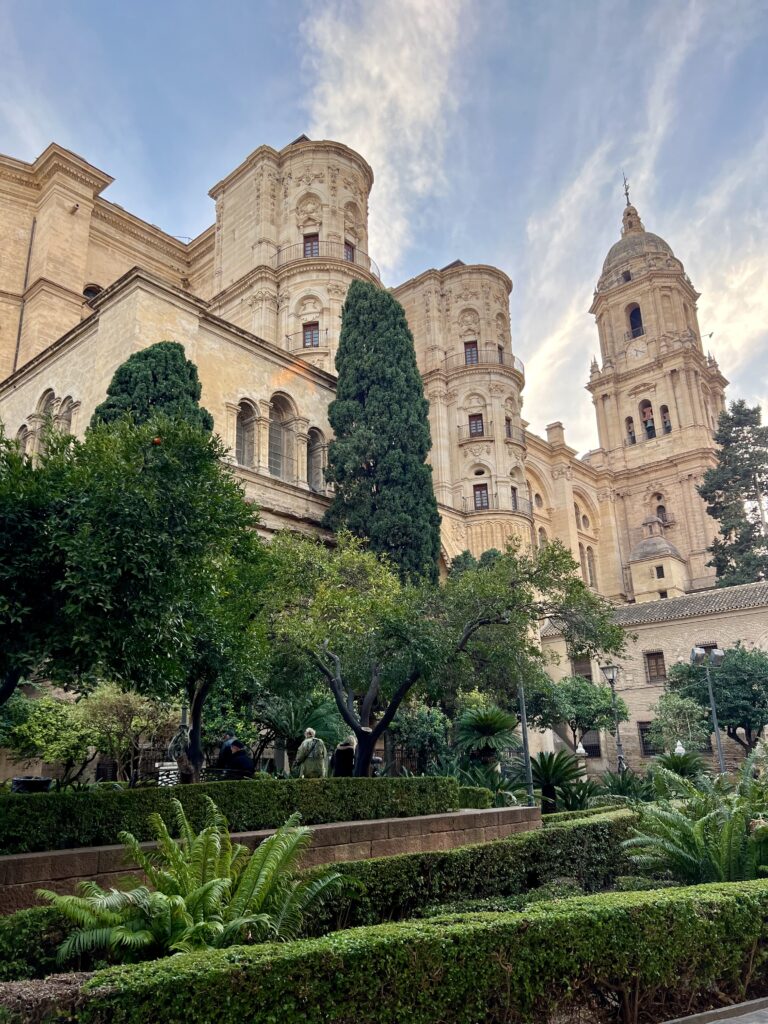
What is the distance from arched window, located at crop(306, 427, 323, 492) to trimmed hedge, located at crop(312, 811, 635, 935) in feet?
52.2

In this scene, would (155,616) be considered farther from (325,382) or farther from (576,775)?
(325,382)

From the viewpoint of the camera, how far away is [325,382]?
26.5 m

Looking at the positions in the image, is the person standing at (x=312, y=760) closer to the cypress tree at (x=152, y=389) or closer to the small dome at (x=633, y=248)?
the cypress tree at (x=152, y=389)

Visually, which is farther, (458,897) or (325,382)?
(325,382)

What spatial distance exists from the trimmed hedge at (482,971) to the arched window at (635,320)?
58722 mm

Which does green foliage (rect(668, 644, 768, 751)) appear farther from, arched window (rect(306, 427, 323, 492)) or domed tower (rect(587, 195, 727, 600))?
domed tower (rect(587, 195, 727, 600))

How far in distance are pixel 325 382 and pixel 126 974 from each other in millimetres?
23441

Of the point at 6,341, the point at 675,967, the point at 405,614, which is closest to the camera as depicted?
the point at 675,967

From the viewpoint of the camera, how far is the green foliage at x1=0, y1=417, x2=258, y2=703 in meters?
7.81

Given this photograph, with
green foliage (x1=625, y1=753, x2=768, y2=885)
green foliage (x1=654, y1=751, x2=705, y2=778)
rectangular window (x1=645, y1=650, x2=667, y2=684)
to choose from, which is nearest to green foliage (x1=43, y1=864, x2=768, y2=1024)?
green foliage (x1=625, y1=753, x2=768, y2=885)

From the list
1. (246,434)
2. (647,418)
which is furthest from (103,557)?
(647,418)

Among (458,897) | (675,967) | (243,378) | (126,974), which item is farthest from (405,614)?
(243,378)

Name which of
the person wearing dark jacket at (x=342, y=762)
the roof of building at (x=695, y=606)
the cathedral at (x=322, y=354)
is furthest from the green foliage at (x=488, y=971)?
the roof of building at (x=695, y=606)

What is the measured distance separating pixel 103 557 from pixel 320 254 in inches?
1067
